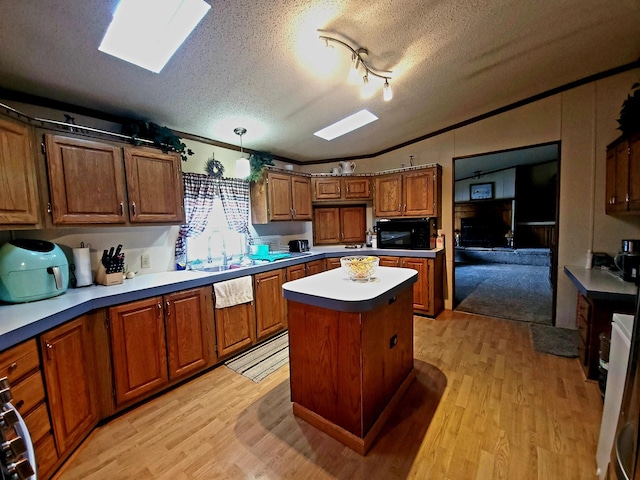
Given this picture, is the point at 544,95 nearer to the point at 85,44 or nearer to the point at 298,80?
the point at 298,80

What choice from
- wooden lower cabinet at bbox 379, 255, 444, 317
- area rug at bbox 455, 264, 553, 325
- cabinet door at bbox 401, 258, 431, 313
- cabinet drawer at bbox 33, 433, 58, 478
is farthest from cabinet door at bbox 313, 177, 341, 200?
cabinet drawer at bbox 33, 433, 58, 478

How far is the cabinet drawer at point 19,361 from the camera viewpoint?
1171 mm

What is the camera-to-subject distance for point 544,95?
309 cm

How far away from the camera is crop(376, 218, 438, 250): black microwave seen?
370cm

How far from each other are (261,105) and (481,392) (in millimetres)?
3103

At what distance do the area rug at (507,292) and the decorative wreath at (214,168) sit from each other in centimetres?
384

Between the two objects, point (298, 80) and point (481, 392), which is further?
point (298, 80)

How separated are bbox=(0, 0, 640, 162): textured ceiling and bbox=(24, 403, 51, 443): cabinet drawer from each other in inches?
77.2

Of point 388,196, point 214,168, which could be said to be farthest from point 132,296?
point 388,196

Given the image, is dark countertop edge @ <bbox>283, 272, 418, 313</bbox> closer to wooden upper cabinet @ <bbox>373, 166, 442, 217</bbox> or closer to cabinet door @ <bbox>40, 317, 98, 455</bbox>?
cabinet door @ <bbox>40, 317, 98, 455</bbox>

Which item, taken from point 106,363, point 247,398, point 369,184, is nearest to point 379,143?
point 369,184

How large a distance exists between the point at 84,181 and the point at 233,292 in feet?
4.71

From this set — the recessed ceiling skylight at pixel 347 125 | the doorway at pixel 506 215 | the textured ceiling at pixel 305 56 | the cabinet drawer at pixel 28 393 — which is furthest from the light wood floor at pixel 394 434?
the doorway at pixel 506 215

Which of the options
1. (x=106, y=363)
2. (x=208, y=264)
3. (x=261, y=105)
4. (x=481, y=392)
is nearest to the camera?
(x=106, y=363)
